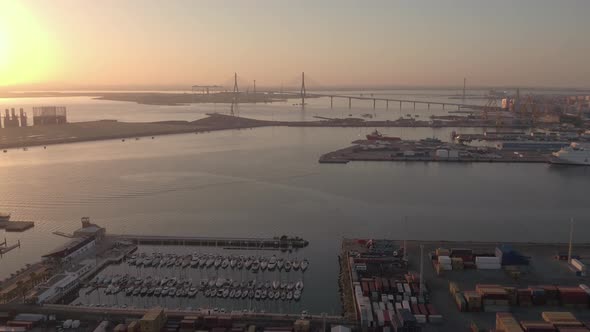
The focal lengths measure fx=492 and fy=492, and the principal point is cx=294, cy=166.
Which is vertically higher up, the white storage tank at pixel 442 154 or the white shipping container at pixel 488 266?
the white storage tank at pixel 442 154

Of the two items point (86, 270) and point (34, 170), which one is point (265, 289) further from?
point (34, 170)

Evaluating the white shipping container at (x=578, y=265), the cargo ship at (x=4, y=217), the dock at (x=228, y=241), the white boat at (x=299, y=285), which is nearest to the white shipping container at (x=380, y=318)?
the white boat at (x=299, y=285)

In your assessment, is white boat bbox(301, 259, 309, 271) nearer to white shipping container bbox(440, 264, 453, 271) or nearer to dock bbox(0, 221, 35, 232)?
white shipping container bbox(440, 264, 453, 271)

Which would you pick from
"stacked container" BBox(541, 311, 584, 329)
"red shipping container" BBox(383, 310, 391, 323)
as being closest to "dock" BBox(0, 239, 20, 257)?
"red shipping container" BBox(383, 310, 391, 323)

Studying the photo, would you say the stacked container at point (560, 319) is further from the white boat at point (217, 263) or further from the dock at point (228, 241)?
the white boat at point (217, 263)

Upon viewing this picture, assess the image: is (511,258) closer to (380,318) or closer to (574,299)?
(574,299)

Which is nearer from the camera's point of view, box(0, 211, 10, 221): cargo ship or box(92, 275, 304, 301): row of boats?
box(92, 275, 304, 301): row of boats
